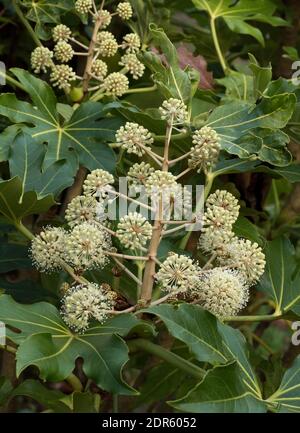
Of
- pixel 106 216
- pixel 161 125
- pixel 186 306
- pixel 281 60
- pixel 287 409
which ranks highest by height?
pixel 281 60

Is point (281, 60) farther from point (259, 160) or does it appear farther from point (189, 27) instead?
point (259, 160)

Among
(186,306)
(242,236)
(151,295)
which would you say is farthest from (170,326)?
(242,236)

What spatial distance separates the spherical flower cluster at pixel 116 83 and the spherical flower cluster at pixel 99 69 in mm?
15

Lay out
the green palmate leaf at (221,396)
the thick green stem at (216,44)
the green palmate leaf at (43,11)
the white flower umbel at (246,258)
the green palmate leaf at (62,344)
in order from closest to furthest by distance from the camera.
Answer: the green palmate leaf at (221,396) < the green palmate leaf at (62,344) < the white flower umbel at (246,258) < the green palmate leaf at (43,11) < the thick green stem at (216,44)

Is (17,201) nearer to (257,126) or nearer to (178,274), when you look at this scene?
(178,274)

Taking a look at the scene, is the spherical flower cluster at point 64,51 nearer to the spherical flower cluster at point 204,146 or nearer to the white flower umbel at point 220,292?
the spherical flower cluster at point 204,146

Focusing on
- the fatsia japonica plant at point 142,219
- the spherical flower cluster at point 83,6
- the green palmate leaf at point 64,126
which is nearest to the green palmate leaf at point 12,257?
the fatsia japonica plant at point 142,219

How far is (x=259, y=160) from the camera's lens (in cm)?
122

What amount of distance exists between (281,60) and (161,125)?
0.58 meters

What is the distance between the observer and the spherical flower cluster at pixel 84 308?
99 centimetres

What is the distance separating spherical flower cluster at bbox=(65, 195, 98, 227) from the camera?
1.04m

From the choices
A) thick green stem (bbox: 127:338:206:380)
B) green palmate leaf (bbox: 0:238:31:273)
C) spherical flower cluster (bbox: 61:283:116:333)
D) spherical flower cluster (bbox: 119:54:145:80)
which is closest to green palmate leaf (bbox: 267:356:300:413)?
thick green stem (bbox: 127:338:206:380)

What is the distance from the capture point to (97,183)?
41.1 inches

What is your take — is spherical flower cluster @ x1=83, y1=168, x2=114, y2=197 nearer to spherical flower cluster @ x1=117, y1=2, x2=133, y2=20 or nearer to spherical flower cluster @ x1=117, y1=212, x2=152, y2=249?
spherical flower cluster @ x1=117, y1=212, x2=152, y2=249
